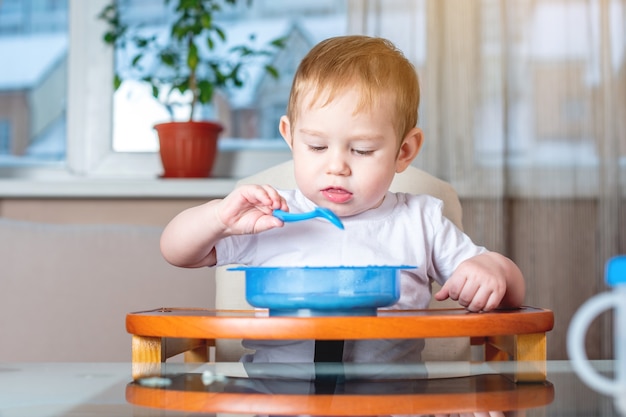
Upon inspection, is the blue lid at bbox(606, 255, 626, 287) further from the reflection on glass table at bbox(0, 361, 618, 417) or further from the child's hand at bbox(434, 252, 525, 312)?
the child's hand at bbox(434, 252, 525, 312)

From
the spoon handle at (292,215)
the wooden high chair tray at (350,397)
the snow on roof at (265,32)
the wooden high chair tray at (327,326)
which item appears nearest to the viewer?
the wooden high chair tray at (350,397)

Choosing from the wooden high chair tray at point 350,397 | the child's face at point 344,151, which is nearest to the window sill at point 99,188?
the child's face at point 344,151

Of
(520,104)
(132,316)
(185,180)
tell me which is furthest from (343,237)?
(520,104)

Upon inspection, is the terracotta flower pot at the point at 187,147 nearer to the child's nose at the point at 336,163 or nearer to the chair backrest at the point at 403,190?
the chair backrest at the point at 403,190

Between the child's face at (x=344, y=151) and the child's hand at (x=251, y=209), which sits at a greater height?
the child's face at (x=344, y=151)

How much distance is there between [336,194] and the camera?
104 centimetres

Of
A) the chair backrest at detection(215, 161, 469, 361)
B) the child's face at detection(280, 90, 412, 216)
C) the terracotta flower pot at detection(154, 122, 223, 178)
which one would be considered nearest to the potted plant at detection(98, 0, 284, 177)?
the terracotta flower pot at detection(154, 122, 223, 178)

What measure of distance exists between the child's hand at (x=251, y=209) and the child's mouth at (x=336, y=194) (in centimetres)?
10

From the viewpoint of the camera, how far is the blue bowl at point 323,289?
0.74 meters

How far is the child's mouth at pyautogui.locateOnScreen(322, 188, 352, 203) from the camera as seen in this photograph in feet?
3.40

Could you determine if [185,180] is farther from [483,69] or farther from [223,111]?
[483,69]

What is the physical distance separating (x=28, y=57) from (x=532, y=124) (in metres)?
1.50

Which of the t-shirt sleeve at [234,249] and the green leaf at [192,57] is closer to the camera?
the t-shirt sleeve at [234,249]

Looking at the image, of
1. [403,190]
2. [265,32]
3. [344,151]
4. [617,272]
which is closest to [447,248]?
[344,151]
